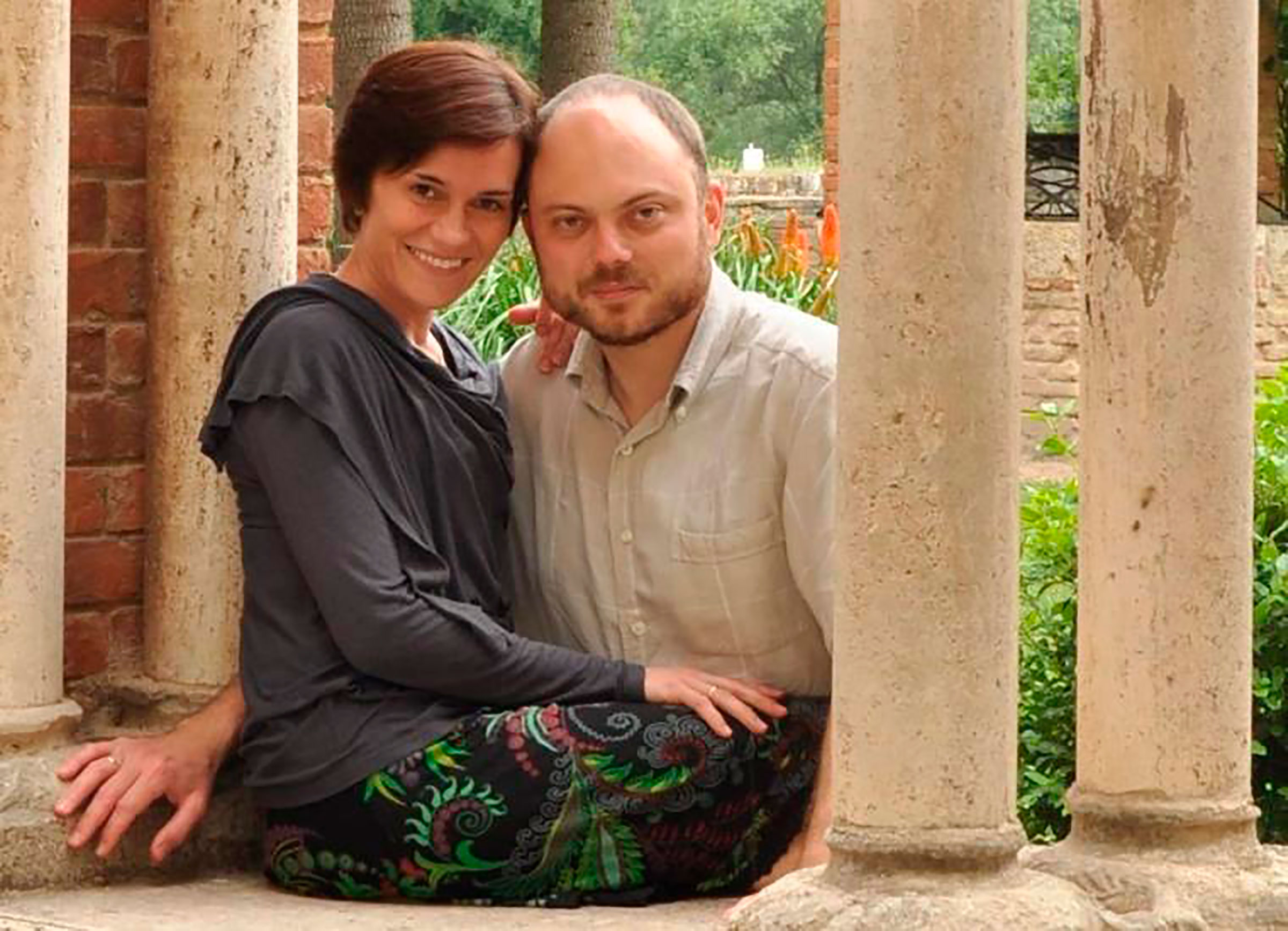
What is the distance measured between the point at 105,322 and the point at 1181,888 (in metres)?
2.08

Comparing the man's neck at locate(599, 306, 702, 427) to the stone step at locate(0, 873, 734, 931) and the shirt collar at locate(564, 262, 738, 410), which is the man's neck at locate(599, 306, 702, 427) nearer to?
the shirt collar at locate(564, 262, 738, 410)

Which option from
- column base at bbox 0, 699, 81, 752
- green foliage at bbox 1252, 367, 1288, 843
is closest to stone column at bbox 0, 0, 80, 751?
column base at bbox 0, 699, 81, 752

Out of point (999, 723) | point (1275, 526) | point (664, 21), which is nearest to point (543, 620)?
point (999, 723)

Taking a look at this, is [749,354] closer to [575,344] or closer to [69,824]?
[575,344]

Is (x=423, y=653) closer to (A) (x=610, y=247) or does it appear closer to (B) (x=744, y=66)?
(A) (x=610, y=247)

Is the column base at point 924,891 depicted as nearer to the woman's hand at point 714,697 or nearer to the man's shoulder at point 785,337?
the woman's hand at point 714,697

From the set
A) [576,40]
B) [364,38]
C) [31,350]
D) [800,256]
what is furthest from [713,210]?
[576,40]

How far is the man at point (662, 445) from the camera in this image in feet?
14.6

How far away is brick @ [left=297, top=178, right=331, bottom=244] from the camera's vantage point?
5.45 m

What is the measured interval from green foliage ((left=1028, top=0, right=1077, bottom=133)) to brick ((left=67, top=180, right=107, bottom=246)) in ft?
41.5

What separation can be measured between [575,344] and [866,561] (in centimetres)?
102

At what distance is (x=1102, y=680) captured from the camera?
4148 millimetres

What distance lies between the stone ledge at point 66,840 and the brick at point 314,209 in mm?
1121

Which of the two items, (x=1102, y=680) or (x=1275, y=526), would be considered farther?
A: (x=1275, y=526)
